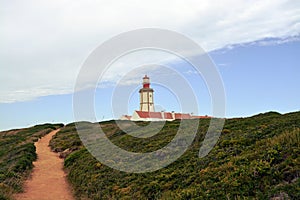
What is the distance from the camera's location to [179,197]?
9.77 meters

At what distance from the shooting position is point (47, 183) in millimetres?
17453

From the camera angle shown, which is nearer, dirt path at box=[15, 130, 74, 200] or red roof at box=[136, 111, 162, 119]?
dirt path at box=[15, 130, 74, 200]

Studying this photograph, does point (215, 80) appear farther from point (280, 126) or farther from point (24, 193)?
point (24, 193)

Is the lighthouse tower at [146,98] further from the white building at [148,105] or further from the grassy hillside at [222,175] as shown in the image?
the grassy hillside at [222,175]

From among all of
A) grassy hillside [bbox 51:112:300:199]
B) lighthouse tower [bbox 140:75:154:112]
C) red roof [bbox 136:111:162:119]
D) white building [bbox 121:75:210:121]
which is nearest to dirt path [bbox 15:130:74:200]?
grassy hillside [bbox 51:112:300:199]

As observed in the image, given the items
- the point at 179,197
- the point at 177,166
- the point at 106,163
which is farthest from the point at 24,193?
the point at 179,197

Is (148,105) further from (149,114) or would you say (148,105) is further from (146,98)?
(149,114)

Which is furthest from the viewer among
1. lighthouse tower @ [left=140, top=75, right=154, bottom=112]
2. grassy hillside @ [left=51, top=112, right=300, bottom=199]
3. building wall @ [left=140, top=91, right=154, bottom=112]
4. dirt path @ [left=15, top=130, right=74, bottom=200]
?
building wall @ [left=140, top=91, right=154, bottom=112]

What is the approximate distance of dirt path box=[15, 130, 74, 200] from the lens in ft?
47.7

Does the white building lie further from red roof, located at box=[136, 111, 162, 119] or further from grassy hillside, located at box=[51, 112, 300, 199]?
grassy hillside, located at box=[51, 112, 300, 199]

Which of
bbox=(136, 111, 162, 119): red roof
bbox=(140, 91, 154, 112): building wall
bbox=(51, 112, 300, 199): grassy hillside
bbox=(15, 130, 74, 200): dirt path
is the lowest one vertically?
bbox=(15, 130, 74, 200): dirt path

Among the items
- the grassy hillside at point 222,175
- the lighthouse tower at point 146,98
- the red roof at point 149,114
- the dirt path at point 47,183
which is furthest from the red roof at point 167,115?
the grassy hillside at point 222,175

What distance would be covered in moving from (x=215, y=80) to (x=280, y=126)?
440 centimetres

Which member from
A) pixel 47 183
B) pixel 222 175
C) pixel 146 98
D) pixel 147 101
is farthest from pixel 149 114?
pixel 222 175
